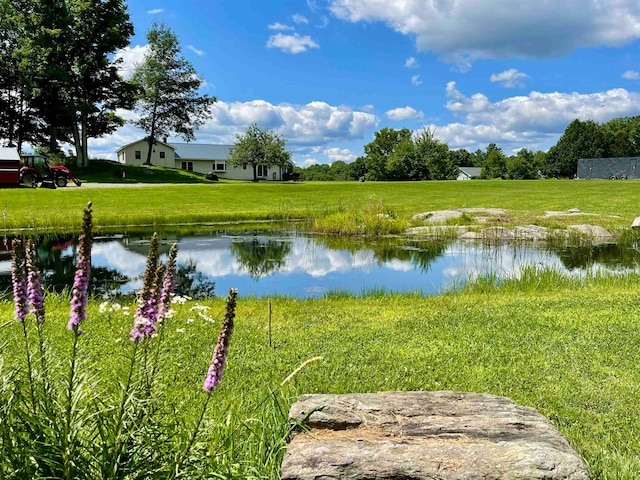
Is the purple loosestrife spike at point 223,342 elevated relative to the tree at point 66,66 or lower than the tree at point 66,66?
lower

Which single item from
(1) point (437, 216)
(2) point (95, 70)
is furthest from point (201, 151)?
(1) point (437, 216)

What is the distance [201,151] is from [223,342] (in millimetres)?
78359

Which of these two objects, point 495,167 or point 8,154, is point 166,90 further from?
Result: point 495,167

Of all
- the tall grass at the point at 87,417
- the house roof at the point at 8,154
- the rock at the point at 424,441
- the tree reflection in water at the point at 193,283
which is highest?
the house roof at the point at 8,154

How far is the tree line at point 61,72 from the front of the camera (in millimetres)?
44750

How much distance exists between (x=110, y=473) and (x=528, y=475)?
1.85 m

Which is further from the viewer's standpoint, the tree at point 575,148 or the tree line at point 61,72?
the tree at point 575,148

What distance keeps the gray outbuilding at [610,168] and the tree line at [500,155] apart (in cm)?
1489

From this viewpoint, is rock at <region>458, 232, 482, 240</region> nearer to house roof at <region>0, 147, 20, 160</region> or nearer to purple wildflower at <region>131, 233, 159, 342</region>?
purple wildflower at <region>131, 233, 159, 342</region>

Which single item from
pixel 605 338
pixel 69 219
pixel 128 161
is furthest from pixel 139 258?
pixel 128 161

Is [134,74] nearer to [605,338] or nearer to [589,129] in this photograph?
[605,338]

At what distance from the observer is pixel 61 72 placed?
1745 inches

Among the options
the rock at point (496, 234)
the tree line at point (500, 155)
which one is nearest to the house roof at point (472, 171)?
the tree line at point (500, 155)

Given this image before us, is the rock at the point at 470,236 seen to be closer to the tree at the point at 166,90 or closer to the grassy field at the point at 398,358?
the grassy field at the point at 398,358
